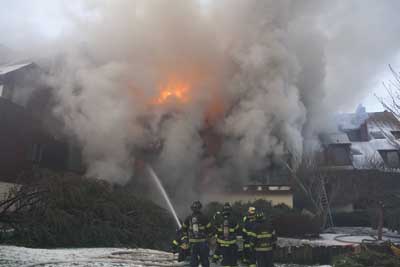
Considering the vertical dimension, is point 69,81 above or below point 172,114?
above

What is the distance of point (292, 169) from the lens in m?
17.2

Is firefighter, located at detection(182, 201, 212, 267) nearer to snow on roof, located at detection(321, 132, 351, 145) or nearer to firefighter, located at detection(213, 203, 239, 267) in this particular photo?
firefighter, located at detection(213, 203, 239, 267)

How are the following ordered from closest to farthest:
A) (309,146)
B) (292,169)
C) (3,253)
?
(3,253), (292,169), (309,146)

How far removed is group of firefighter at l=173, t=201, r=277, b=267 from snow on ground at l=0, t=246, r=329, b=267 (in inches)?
27.3

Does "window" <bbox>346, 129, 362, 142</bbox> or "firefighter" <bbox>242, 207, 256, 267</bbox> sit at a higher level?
"window" <bbox>346, 129, 362, 142</bbox>

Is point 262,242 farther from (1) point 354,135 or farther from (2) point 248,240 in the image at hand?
(1) point 354,135

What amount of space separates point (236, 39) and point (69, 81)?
657 cm

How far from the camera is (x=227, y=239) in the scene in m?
7.20

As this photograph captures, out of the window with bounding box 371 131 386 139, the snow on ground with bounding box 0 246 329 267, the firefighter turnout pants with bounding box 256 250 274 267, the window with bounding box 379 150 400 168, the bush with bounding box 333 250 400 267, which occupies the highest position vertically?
the window with bounding box 371 131 386 139

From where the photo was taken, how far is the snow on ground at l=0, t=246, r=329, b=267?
696 centimetres

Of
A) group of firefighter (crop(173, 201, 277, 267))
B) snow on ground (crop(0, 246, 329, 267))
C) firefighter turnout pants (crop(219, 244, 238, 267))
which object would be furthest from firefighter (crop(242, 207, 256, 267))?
snow on ground (crop(0, 246, 329, 267))

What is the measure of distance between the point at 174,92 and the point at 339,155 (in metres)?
14.7

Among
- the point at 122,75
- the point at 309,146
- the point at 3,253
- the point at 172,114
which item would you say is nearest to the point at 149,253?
the point at 3,253

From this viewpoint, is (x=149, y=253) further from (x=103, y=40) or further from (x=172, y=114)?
(x=103, y=40)
